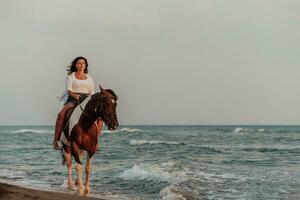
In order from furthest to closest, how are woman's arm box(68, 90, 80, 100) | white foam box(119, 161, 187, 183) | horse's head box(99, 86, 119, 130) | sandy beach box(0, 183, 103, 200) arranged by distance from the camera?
white foam box(119, 161, 187, 183) → woman's arm box(68, 90, 80, 100) → horse's head box(99, 86, 119, 130) → sandy beach box(0, 183, 103, 200)

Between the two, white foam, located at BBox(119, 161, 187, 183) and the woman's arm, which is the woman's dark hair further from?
white foam, located at BBox(119, 161, 187, 183)

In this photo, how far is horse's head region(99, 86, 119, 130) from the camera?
766 centimetres

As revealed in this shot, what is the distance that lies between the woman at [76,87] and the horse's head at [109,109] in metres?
0.78

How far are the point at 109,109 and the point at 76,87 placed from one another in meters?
1.12

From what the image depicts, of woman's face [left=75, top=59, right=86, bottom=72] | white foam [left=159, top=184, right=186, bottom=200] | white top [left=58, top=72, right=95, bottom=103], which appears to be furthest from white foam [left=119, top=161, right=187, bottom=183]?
woman's face [left=75, top=59, right=86, bottom=72]

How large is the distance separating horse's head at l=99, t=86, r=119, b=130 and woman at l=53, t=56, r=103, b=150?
0.78m

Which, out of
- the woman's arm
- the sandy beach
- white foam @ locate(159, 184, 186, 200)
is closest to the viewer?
the sandy beach

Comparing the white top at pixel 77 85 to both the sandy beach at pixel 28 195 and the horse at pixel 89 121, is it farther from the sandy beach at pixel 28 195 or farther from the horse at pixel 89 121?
the sandy beach at pixel 28 195

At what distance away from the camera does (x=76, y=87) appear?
Result: 856 cm

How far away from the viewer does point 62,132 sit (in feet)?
28.0

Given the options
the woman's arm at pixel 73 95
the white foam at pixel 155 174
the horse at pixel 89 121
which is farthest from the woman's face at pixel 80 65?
the white foam at pixel 155 174

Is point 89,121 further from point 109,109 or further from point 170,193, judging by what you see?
Result: point 170,193

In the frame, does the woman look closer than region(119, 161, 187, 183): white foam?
Yes

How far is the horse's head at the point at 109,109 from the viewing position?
7.66 metres
